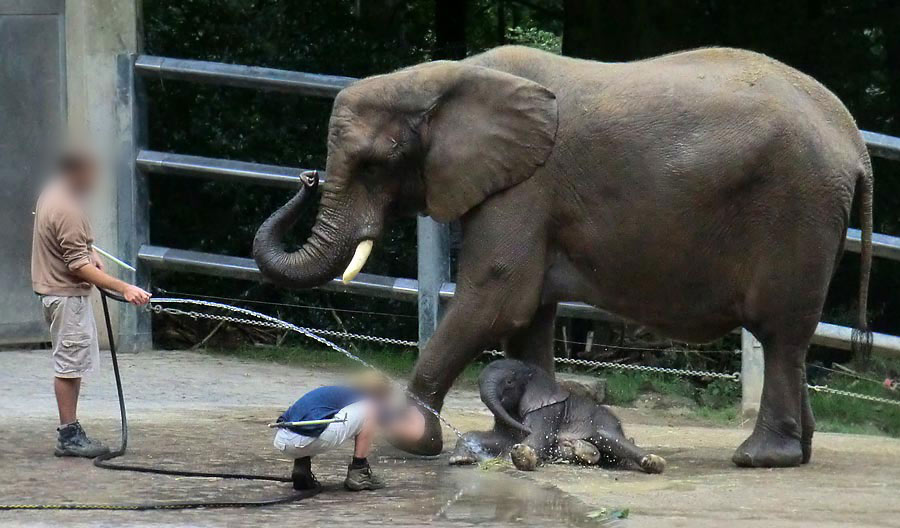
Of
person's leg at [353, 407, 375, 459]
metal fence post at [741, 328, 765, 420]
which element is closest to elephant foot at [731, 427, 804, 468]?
metal fence post at [741, 328, 765, 420]

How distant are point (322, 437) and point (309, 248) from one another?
4.90 ft

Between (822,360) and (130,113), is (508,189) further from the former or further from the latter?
(822,360)

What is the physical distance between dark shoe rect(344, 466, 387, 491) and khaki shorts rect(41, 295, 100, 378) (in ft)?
4.99

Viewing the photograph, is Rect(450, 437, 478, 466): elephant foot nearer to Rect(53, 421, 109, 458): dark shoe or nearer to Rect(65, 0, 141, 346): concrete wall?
Rect(53, 421, 109, 458): dark shoe

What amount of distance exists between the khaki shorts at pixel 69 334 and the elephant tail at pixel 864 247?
3565 mm

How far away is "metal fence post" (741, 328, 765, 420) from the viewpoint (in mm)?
9406

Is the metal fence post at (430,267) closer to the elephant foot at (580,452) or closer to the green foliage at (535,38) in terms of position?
the elephant foot at (580,452)

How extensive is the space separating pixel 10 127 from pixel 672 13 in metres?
4.78

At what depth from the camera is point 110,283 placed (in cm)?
759

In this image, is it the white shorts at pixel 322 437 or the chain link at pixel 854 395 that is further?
the chain link at pixel 854 395

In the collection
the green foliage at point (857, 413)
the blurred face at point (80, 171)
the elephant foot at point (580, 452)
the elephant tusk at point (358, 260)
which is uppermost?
the blurred face at point (80, 171)

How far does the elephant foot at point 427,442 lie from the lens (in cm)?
781

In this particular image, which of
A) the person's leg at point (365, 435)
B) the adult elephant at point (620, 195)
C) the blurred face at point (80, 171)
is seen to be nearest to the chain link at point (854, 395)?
the adult elephant at point (620, 195)

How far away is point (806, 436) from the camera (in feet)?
26.0
